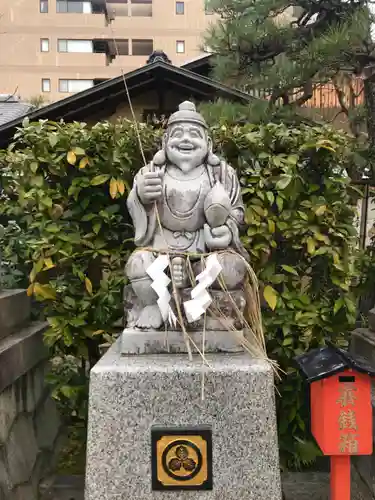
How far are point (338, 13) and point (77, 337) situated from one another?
3.77 metres

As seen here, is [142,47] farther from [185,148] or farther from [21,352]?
[21,352]

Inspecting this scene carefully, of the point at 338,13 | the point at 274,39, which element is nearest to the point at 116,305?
the point at 274,39

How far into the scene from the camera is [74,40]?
72.3 feet

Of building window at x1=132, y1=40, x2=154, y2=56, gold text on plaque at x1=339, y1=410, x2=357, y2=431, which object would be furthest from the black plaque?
building window at x1=132, y1=40, x2=154, y2=56

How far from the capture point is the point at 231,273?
266 cm

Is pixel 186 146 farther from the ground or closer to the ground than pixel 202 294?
farther from the ground

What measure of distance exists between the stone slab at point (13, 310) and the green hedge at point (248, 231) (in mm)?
122

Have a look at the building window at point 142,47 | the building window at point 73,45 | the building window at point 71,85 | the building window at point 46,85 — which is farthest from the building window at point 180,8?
the building window at point 46,85

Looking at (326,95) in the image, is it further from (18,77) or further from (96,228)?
(18,77)

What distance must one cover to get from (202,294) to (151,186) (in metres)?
0.67

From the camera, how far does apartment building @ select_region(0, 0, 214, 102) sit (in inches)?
842

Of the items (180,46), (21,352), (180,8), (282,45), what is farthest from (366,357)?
(180,8)

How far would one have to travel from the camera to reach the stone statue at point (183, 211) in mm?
2670

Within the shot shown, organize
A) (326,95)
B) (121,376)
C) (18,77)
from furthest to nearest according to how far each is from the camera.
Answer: (18,77) < (326,95) < (121,376)
